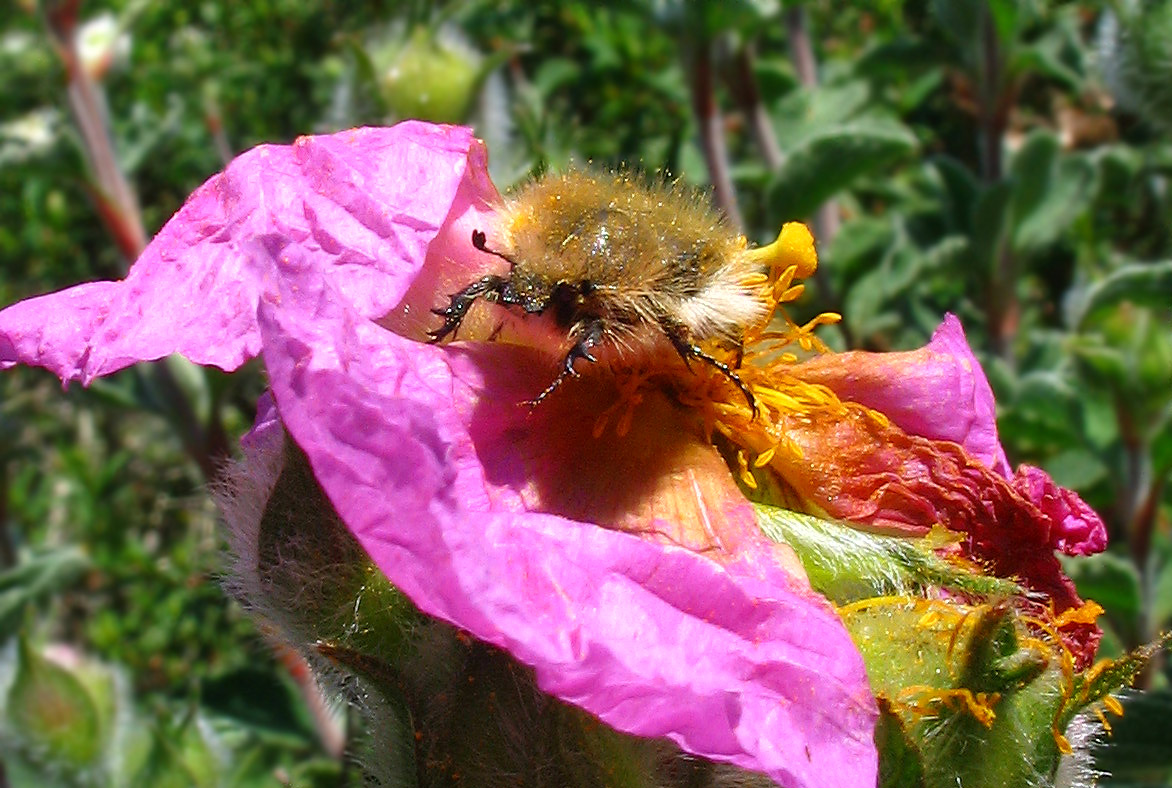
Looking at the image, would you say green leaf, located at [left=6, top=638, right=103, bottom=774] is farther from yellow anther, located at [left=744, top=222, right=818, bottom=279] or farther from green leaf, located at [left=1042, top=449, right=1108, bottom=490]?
green leaf, located at [left=1042, top=449, right=1108, bottom=490]

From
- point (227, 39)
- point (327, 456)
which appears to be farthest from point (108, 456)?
point (327, 456)

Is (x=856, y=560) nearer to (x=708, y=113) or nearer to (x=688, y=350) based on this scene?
(x=688, y=350)

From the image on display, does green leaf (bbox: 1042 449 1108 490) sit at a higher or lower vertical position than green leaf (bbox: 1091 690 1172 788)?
lower

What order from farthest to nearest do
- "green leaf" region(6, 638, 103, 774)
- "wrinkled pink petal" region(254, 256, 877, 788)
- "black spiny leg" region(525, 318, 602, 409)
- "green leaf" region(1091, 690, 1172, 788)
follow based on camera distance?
"green leaf" region(6, 638, 103, 774) < "green leaf" region(1091, 690, 1172, 788) < "black spiny leg" region(525, 318, 602, 409) < "wrinkled pink petal" region(254, 256, 877, 788)

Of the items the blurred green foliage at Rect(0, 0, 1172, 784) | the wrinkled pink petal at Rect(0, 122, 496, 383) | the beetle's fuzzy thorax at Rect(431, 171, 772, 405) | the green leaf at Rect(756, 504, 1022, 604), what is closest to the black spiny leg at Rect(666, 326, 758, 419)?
the beetle's fuzzy thorax at Rect(431, 171, 772, 405)

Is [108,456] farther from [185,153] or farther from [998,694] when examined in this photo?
[998,694]

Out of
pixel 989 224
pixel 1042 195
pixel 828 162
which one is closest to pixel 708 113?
pixel 828 162

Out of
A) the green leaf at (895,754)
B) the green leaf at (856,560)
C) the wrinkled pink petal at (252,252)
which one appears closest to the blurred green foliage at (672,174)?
the wrinkled pink petal at (252,252)
